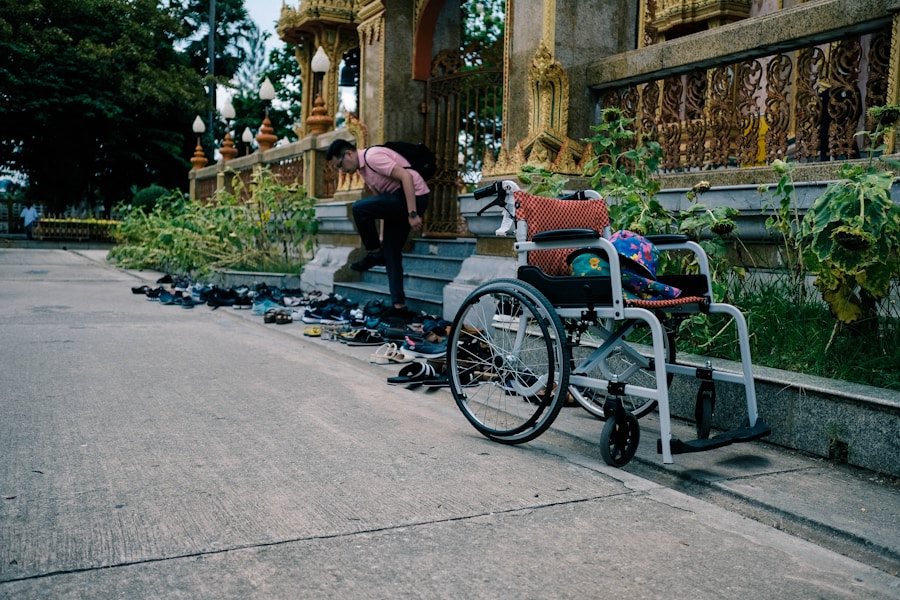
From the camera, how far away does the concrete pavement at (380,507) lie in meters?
2.53

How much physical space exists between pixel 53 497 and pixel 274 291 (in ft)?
25.0

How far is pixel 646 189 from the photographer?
562 centimetres

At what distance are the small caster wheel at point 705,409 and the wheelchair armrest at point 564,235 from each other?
867 millimetres

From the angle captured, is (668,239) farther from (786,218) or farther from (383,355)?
(383,355)

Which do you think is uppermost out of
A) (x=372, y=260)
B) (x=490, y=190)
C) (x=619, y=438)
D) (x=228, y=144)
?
(x=228, y=144)

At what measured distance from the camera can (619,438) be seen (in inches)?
147


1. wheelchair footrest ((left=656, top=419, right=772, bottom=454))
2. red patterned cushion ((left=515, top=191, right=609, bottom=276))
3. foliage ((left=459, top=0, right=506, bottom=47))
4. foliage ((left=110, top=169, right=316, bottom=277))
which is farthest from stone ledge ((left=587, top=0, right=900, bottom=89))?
foliage ((left=459, top=0, right=506, bottom=47))

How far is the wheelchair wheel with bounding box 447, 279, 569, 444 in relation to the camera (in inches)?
151

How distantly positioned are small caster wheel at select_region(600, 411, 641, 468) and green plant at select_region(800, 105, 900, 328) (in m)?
1.29

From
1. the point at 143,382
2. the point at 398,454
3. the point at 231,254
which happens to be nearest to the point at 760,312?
the point at 398,454

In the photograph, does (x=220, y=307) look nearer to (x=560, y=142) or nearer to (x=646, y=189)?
(x=560, y=142)

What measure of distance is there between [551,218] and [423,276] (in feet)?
16.1

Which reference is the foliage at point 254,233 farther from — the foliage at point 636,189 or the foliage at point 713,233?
the foliage at point 713,233

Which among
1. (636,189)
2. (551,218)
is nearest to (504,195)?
(551,218)
